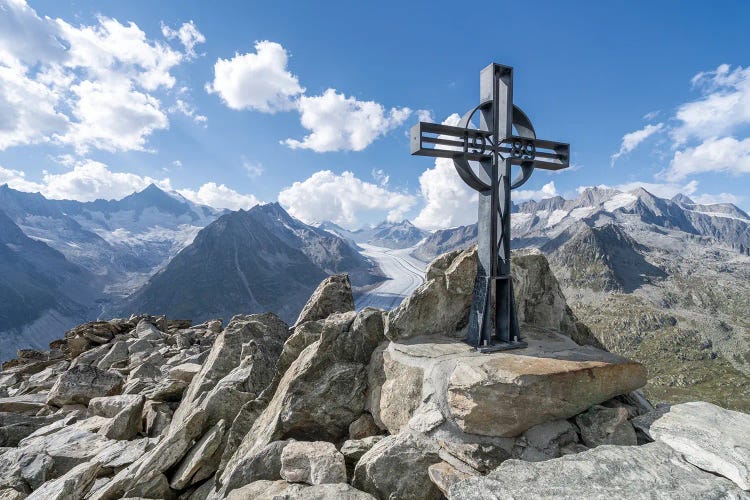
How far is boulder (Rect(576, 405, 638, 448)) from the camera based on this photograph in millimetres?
5684

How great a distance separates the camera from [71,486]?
7617 mm

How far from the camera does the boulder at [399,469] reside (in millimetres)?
5520

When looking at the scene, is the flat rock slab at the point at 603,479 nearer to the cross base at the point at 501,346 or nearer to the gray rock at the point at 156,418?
the cross base at the point at 501,346

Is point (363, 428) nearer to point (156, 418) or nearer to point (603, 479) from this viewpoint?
point (603, 479)

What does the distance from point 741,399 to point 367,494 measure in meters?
267

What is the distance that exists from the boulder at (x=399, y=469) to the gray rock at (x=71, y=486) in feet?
19.9

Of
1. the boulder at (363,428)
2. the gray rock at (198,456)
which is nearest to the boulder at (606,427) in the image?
the boulder at (363,428)

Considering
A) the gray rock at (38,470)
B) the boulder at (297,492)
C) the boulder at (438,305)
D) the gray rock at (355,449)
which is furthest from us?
the gray rock at (38,470)

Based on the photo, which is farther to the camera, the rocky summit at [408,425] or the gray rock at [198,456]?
the gray rock at [198,456]

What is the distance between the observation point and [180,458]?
7973 millimetres

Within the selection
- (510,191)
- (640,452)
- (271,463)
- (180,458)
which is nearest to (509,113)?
(510,191)

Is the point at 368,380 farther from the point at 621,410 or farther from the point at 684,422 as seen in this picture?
the point at 684,422

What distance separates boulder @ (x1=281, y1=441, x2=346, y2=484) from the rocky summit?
2 cm

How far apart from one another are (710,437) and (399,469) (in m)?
4.36
